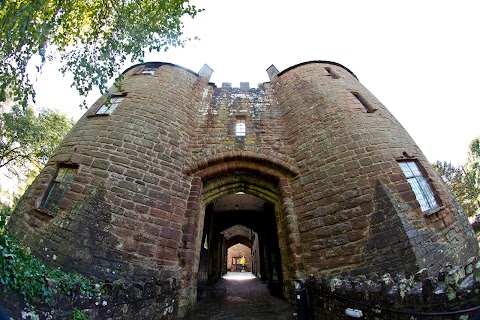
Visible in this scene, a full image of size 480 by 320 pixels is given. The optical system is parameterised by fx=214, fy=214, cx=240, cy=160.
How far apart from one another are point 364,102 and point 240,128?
449cm

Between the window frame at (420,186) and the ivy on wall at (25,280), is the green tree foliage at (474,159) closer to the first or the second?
the window frame at (420,186)

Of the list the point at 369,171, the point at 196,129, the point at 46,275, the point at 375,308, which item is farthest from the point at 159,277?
the point at 369,171

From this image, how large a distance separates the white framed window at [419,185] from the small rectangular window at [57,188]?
8658mm

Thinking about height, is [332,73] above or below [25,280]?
above

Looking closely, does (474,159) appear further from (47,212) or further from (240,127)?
(47,212)

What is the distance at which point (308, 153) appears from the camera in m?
6.64

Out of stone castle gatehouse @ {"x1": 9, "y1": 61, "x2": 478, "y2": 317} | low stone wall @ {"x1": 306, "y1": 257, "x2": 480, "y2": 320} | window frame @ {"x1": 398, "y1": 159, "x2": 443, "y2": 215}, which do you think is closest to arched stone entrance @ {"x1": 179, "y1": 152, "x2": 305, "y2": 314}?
stone castle gatehouse @ {"x1": 9, "y1": 61, "x2": 478, "y2": 317}

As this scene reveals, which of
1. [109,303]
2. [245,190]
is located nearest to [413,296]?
[109,303]

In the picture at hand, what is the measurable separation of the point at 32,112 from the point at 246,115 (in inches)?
589

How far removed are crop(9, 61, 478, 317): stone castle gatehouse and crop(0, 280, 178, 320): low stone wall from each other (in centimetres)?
13

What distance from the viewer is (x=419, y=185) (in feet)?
18.0

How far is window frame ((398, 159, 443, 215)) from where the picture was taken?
5.14 m

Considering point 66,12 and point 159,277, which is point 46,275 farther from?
point 66,12

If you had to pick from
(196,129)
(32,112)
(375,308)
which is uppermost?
(32,112)
